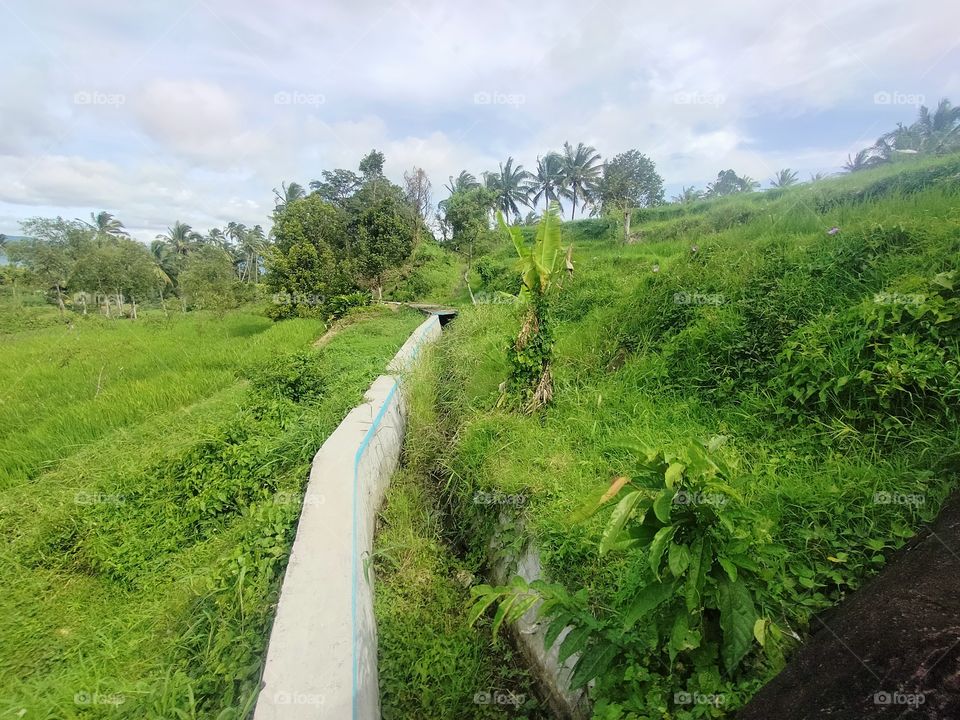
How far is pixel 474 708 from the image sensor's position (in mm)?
2602

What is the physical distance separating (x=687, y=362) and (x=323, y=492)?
11.6 feet

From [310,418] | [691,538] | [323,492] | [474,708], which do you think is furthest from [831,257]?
[310,418]

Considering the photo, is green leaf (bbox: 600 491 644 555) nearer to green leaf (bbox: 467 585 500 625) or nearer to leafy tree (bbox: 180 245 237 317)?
green leaf (bbox: 467 585 500 625)

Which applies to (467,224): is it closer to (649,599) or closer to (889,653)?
(649,599)

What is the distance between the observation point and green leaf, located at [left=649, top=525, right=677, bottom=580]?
60.1 inches

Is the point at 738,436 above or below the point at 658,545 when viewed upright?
below

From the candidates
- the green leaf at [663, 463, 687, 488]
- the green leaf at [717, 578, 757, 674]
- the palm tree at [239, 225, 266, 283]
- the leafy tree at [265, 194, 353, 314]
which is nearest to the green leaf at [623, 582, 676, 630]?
the green leaf at [717, 578, 757, 674]

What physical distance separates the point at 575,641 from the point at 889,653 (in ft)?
3.38

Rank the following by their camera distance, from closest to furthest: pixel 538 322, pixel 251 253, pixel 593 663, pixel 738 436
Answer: pixel 593 663 < pixel 738 436 < pixel 538 322 < pixel 251 253

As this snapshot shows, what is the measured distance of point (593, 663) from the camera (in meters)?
1.84

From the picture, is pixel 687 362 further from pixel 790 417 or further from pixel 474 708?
pixel 474 708

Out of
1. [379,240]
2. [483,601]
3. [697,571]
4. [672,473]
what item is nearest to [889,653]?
[697,571]

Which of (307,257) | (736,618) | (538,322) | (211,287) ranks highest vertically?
(307,257)

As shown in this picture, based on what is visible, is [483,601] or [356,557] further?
[356,557]
